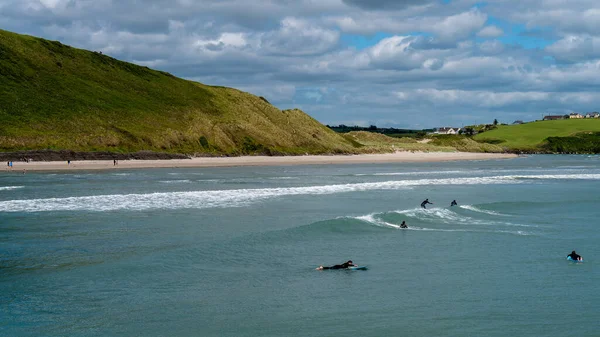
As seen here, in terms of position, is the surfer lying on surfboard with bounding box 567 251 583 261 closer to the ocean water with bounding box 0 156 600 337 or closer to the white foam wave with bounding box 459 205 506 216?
the ocean water with bounding box 0 156 600 337

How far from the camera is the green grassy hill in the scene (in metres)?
94.2

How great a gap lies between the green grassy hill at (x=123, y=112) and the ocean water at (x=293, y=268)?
56.5 m

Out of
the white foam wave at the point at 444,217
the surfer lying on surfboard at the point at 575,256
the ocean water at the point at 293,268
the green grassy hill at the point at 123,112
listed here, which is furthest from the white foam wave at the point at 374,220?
the green grassy hill at the point at 123,112

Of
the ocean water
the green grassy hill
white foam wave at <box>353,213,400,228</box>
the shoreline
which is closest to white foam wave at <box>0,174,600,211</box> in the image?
the ocean water

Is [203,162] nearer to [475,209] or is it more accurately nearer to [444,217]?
[475,209]

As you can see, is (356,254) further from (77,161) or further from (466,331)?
(77,161)

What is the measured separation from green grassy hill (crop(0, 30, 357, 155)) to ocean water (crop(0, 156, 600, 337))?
185 ft

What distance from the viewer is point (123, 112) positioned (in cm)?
11075

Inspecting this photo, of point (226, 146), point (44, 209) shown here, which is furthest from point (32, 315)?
point (226, 146)

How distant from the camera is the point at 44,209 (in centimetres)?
3550

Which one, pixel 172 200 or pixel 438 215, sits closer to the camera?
pixel 438 215

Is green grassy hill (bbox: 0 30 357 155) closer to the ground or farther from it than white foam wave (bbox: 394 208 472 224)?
farther from it

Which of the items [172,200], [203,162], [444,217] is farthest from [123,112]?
[444,217]

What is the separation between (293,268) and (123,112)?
9610 cm
